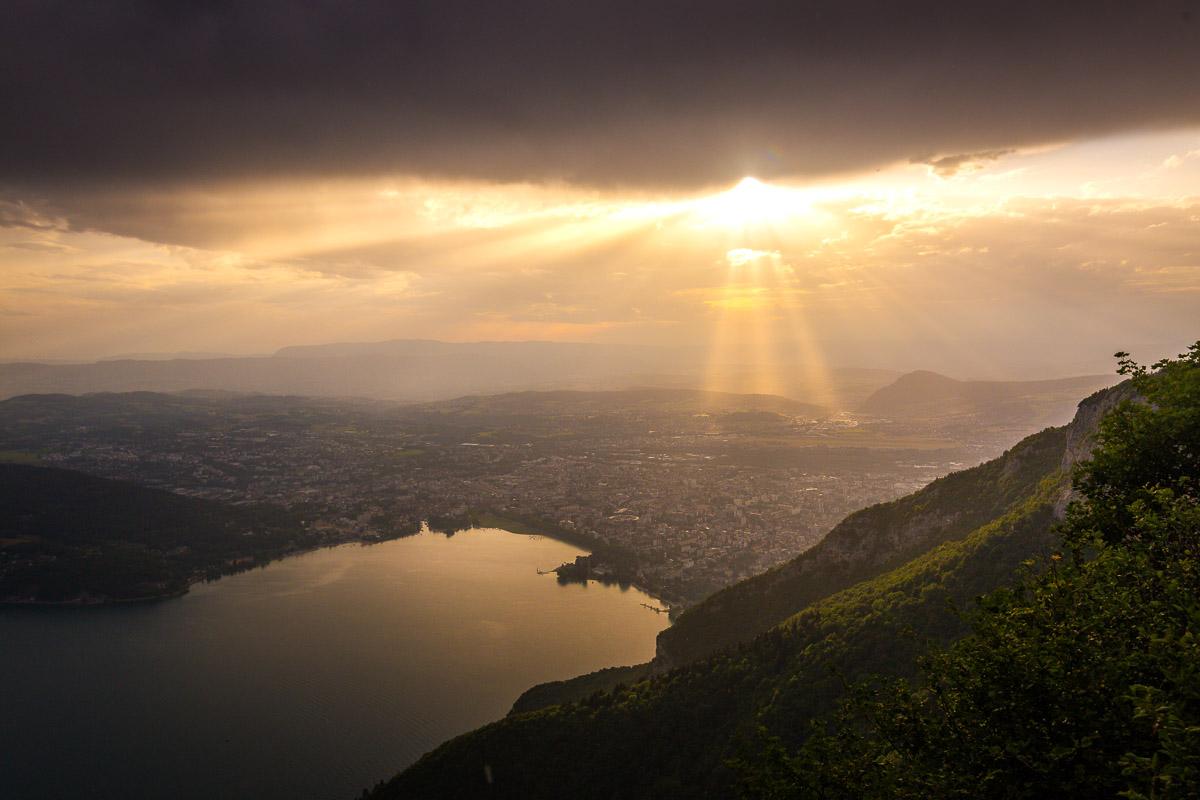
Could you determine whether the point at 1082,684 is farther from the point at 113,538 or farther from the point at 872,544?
the point at 113,538

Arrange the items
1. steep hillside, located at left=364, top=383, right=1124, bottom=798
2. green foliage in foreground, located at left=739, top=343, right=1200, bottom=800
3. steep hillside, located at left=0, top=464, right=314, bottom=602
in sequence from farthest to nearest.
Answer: steep hillside, located at left=0, top=464, right=314, bottom=602
steep hillside, located at left=364, top=383, right=1124, bottom=798
green foliage in foreground, located at left=739, top=343, right=1200, bottom=800

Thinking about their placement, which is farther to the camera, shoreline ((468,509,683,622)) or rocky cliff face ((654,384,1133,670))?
shoreline ((468,509,683,622))

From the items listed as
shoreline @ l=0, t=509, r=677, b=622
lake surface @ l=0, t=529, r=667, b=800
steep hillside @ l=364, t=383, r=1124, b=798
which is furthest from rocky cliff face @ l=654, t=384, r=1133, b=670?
shoreline @ l=0, t=509, r=677, b=622

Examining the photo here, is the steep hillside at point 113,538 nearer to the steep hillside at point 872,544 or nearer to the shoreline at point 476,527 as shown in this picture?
the shoreline at point 476,527

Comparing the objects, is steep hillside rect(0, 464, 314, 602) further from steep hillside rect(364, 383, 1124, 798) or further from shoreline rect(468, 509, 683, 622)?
steep hillside rect(364, 383, 1124, 798)

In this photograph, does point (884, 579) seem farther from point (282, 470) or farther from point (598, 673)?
point (282, 470)

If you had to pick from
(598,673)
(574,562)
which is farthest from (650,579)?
(598,673)

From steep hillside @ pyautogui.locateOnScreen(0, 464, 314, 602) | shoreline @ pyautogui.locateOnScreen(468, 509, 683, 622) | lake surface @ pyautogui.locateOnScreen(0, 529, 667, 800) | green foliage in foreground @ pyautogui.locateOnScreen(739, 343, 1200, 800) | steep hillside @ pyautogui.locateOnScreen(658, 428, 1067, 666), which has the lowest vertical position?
lake surface @ pyautogui.locateOnScreen(0, 529, 667, 800)

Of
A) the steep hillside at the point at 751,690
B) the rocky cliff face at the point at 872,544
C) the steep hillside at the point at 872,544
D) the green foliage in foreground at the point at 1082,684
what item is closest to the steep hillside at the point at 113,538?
the steep hillside at the point at 751,690
